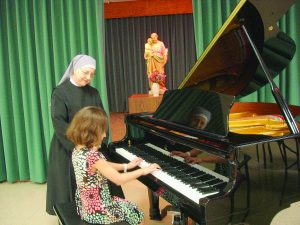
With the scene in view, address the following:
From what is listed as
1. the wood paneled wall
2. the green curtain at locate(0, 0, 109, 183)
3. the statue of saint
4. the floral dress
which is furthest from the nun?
the wood paneled wall

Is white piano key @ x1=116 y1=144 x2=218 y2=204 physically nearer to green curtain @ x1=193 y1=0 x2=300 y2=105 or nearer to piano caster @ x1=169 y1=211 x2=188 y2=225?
piano caster @ x1=169 y1=211 x2=188 y2=225

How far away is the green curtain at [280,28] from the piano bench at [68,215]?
7.32ft

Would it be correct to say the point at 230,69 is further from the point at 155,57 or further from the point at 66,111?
the point at 155,57

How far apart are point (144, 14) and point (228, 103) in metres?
6.45

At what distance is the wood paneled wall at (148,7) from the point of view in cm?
753

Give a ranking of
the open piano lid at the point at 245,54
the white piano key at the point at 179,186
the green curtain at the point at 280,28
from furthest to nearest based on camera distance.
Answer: the green curtain at the point at 280,28, the open piano lid at the point at 245,54, the white piano key at the point at 179,186

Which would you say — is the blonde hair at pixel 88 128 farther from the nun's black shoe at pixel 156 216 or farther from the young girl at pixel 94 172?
the nun's black shoe at pixel 156 216

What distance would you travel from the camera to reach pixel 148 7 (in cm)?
756

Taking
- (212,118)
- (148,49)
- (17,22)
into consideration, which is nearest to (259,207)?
(212,118)

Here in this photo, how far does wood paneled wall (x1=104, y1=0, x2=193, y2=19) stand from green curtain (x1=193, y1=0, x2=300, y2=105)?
13.7 feet

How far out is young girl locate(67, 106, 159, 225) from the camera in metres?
1.68

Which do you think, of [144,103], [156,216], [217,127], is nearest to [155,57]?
[144,103]

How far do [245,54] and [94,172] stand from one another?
135cm

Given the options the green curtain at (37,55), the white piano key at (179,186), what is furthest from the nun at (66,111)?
the green curtain at (37,55)
